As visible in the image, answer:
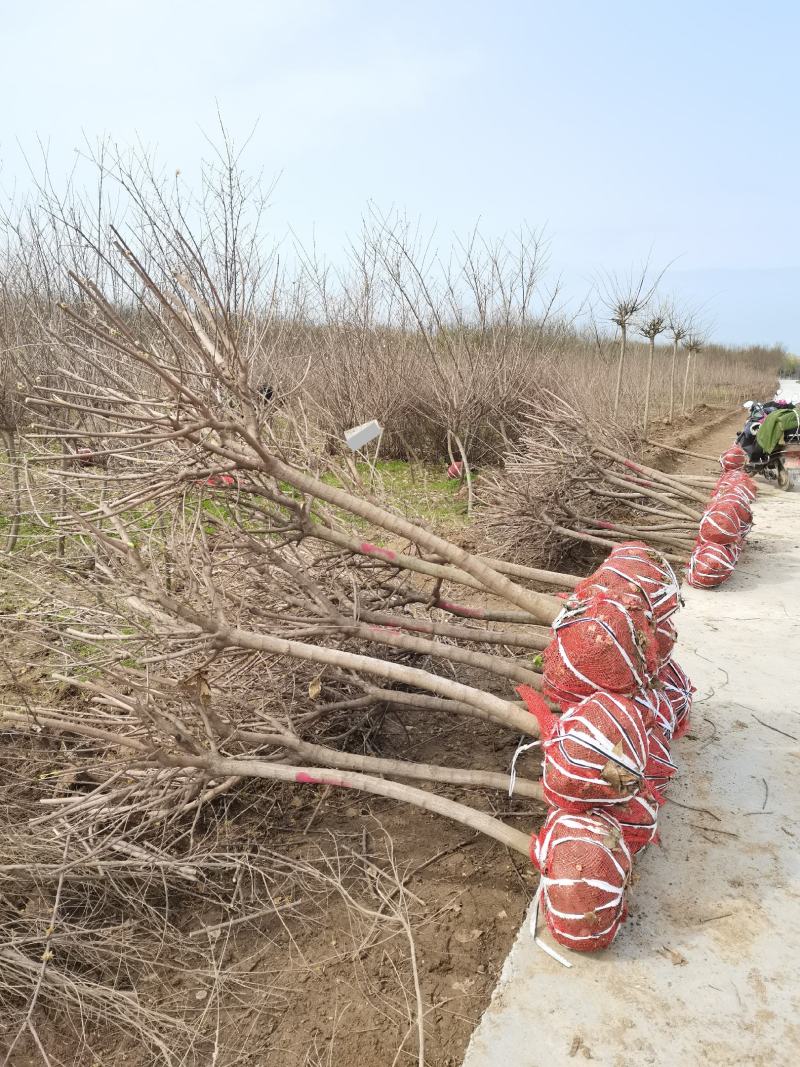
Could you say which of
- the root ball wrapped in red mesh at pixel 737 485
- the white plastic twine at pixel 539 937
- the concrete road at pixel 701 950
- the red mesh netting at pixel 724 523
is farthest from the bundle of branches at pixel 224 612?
the root ball wrapped in red mesh at pixel 737 485

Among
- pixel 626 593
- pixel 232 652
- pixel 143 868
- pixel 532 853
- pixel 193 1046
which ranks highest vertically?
pixel 626 593

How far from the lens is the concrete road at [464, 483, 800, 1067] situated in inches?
77.3

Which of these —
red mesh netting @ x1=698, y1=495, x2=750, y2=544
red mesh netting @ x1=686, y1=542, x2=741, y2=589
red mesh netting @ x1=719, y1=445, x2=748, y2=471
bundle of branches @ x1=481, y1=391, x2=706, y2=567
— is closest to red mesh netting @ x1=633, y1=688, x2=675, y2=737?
red mesh netting @ x1=686, y1=542, x2=741, y2=589

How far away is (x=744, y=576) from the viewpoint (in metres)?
5.80

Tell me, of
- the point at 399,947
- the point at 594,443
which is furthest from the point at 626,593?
the point at 594,443

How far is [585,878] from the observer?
213 centimetres

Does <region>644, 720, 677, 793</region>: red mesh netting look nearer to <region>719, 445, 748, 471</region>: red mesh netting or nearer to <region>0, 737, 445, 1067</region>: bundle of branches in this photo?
<region>0, 737, 445, 1067</region>: bundle of branches

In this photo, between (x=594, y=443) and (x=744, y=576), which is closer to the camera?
(x=744, y=576)

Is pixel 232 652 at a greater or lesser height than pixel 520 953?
greater

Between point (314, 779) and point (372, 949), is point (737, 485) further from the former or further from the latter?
point (372, 949)

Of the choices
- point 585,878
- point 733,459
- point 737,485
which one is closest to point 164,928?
point 585,878

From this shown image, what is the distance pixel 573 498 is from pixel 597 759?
4736 millimetres

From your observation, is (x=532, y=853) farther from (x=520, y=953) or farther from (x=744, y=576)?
(x=744, y=576)

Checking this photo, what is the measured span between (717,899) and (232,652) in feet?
6.27
